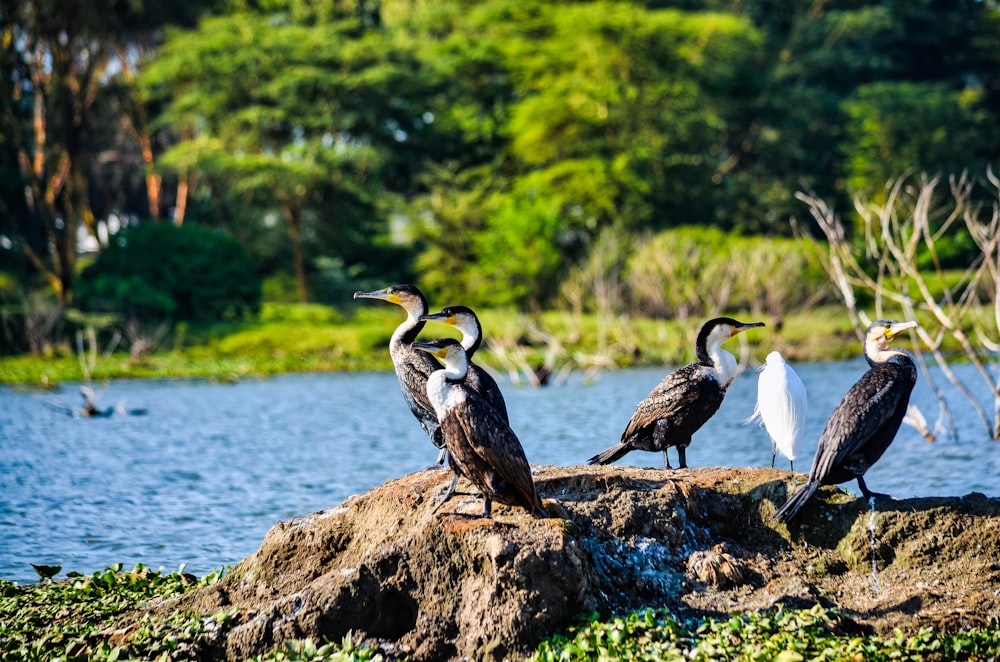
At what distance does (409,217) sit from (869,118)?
18.2 m

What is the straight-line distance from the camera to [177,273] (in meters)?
34.5

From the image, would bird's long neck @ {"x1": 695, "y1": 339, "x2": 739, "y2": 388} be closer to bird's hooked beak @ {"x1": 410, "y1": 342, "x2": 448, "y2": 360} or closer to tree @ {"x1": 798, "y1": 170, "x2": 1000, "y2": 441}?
bird's hooked beak @ {"x1": 410, "y1": 342, "x2": 448, "y2": 360}

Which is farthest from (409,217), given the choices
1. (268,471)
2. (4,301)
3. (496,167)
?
(268,471)

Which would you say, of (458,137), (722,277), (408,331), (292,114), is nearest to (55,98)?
(292,114)

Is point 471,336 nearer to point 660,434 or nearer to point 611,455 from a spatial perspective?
point 611,455

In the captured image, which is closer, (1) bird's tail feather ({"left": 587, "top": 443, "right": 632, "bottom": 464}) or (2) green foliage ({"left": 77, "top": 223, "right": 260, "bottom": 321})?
(1) bird's tail feather ({"left": 587, "top": 443, "right": 632, "bottom": 464})

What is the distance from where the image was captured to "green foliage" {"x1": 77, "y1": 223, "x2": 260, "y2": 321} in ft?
109

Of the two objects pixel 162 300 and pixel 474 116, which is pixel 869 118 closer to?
pixel 474 116

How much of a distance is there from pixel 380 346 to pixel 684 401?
25.0 m

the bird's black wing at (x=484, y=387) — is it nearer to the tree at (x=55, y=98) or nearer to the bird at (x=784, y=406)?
the bird at (x=784, y=406)

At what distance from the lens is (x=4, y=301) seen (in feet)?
108

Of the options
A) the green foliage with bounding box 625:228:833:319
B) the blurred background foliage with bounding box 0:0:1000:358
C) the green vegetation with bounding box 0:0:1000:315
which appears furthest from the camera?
the green vegetation with bounding box 0:0:1000:315

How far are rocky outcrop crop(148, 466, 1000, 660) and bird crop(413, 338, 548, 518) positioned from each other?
6.7 inches

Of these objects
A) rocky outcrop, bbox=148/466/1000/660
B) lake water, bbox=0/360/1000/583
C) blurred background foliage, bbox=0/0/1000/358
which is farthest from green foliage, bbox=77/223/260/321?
rocky outcrop, bbox=148/466/1000/660
